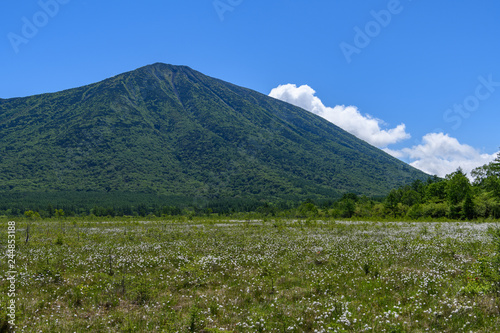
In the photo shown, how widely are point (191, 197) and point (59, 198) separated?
71847 millimetres

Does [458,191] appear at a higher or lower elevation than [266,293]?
higher

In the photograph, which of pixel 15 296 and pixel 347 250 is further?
pixel 347 250

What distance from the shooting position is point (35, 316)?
9344mm

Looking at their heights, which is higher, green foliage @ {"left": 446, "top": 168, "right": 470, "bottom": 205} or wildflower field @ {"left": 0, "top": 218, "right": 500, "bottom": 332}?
green foliage @ {"left": 446, "top": 168, "right": 470, "bottom": 205}

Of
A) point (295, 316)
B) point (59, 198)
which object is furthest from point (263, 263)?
point (59, 198)

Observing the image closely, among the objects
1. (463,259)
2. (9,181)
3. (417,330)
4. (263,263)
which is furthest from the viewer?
(9,181)

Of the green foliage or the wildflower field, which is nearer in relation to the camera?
the wildflower field

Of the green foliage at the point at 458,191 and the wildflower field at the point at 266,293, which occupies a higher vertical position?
the green foliage at the point at 458,191

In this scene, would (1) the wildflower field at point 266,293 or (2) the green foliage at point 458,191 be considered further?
(2) the green foliage at point 458,191

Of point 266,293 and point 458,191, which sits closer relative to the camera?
point 266,293

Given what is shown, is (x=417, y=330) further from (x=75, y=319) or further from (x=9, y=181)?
(x=9, y=181)

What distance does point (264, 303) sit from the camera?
10031 millimetres

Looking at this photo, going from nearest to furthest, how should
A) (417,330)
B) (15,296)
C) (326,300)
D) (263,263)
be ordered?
1. (417,330)
2. (326,300)
3. (15,296)
4. (263,263)

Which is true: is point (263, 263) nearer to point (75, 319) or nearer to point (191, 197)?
point (75, 319)
